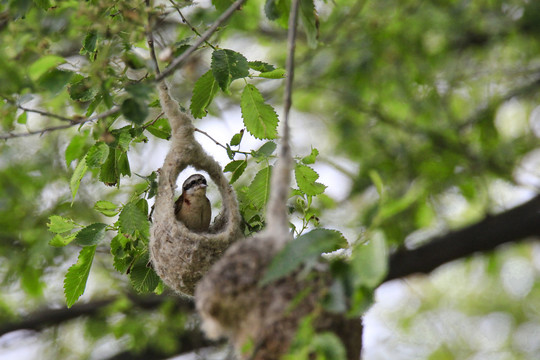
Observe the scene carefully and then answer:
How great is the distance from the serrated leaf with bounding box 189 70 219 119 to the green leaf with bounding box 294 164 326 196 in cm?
46

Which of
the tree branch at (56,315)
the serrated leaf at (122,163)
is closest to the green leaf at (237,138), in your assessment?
the serrated leaf at (122,163)

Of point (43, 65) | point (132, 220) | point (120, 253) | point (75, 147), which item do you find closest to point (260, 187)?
point (132, 220)

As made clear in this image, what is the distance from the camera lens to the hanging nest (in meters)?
2.86

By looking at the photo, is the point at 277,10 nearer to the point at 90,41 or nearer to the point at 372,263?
the point at 90,41

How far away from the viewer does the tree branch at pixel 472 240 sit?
5.50 meters

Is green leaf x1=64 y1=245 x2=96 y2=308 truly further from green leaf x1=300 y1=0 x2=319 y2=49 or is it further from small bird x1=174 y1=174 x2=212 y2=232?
green leaf x1=300 y1=0 x2=319 y2=49

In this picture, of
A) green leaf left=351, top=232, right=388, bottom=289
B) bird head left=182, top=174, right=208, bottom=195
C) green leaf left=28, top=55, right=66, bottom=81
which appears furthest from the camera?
bird head left=182, top=174, right=208, bottom=195

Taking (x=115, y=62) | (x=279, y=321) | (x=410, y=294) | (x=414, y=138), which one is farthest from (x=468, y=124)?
(x=279, y=321)

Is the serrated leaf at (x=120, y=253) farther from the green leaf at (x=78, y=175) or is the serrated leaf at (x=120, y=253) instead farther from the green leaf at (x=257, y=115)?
the green leaf at (x=257, y=115)

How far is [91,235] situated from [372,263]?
1600mm

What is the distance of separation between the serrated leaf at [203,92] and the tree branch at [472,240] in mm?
3479

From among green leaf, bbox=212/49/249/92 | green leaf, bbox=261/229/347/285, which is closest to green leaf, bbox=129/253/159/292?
green leaf, bbox=212/49/249/92

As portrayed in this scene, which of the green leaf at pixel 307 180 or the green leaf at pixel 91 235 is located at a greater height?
the green leaf at pixel 307 180

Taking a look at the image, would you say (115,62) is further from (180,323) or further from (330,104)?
(330,104)
